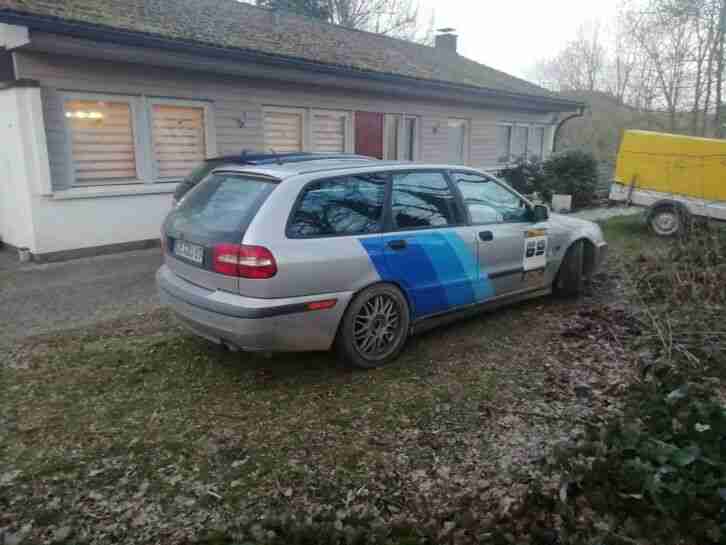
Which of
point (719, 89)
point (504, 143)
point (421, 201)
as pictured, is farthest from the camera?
point (719, 89)

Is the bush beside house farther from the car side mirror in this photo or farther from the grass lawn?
the grass lawn

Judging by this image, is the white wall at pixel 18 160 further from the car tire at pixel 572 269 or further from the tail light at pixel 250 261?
the car tire at pixel 572 269

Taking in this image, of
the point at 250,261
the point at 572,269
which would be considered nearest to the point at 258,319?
the point at 250,261

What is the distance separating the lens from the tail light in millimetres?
3623

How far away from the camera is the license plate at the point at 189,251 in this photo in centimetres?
395

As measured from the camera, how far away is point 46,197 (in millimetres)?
→ 7754

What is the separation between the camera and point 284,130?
430 inches

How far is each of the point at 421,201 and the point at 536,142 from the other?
1481 centimetres

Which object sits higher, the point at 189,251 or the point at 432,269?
the point at 189,251

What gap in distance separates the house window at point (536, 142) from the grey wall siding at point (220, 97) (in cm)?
337

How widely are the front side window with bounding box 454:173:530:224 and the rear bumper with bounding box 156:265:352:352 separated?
169 centimetres

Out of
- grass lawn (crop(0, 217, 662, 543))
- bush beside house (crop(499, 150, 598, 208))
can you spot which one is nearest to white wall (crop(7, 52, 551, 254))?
grass lawn (crop(0, 217, 662, 543))

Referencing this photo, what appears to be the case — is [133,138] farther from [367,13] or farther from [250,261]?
[367,13]

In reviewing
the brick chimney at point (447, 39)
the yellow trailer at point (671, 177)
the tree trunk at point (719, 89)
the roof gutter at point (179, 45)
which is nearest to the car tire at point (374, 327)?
the roof gutter at point (179, 45)
